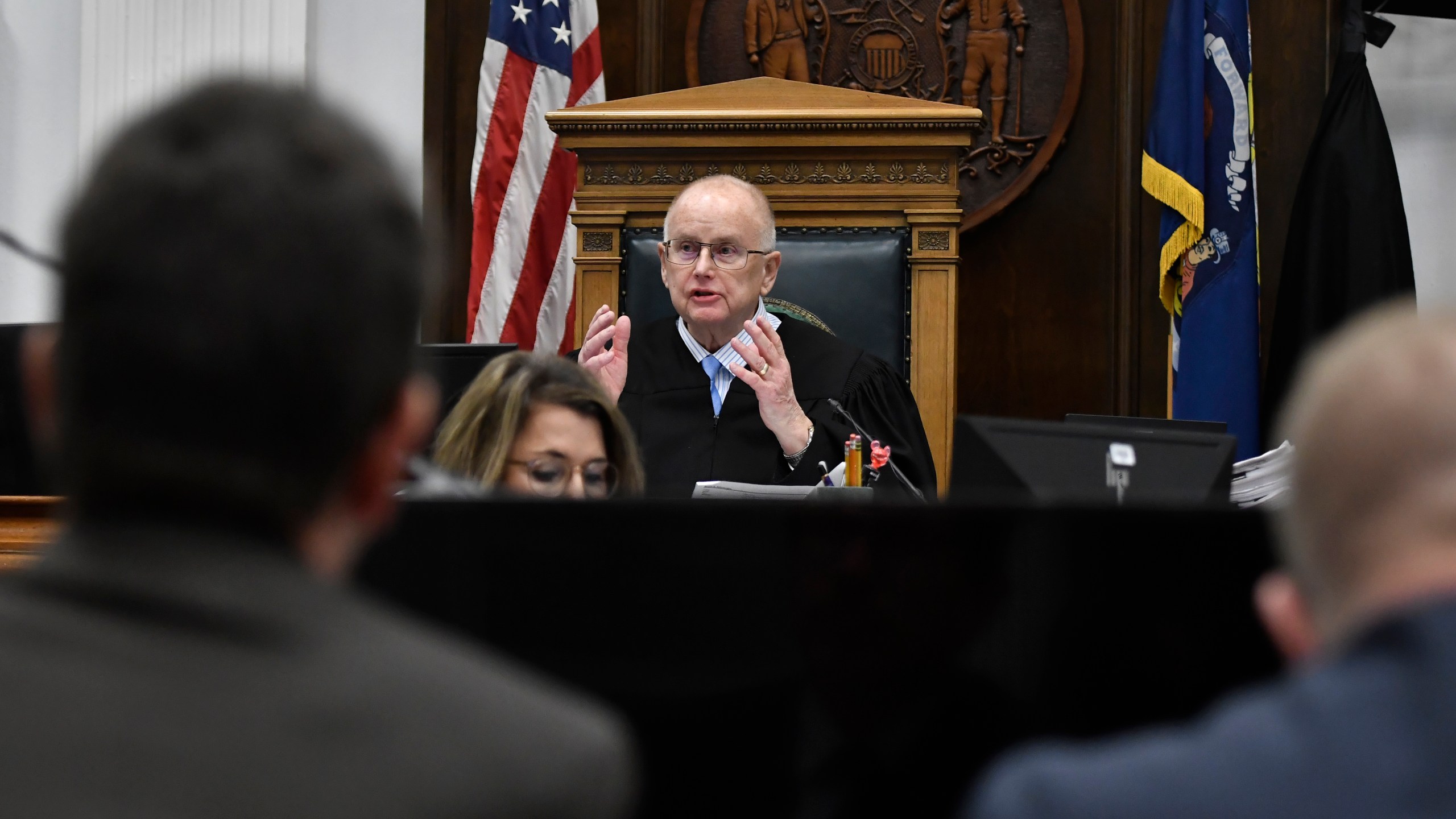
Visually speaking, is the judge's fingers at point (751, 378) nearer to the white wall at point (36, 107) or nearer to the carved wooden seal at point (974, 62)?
the carved wooden seal at point (974, 62)

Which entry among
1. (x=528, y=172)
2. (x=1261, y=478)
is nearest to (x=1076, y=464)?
(x=1261, y=478)

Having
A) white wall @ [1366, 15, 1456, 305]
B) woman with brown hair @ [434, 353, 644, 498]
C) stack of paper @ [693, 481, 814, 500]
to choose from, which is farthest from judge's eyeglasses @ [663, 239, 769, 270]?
white wall @ [1366, 15, 1456, 305]

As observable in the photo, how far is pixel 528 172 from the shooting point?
16.5 ft

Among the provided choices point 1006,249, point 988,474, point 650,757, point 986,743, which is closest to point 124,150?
point 650,757

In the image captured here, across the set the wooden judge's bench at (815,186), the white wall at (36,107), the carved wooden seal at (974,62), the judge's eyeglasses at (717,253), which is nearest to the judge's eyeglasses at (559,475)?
the judge's eyeglasses at (717,253)

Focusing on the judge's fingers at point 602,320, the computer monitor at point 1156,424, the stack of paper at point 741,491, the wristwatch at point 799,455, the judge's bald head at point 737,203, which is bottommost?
the stack of paper at point 741,491

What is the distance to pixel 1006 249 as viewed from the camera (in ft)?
17.3

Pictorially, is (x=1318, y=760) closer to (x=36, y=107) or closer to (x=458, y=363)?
(x=458, y=363)

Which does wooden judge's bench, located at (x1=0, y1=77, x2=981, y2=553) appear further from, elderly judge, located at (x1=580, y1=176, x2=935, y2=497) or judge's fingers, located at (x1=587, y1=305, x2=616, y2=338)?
judge's fingers, located at (x1=587, y1=305, x2=616, y2=338)

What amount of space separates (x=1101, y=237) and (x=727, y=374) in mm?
2080

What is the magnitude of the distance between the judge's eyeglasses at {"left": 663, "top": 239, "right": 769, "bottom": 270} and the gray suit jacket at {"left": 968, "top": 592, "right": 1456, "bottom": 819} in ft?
10.2

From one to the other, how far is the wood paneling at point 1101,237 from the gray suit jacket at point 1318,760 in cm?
468

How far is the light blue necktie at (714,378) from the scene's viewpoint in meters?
3.74

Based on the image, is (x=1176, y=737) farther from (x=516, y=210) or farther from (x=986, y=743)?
(x=516, y=210)
